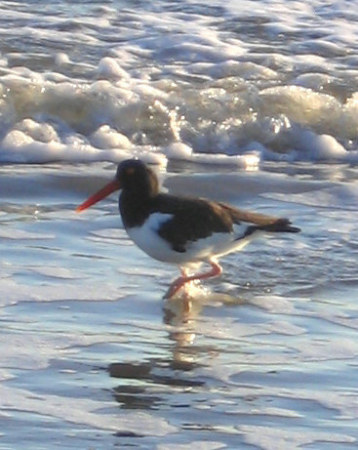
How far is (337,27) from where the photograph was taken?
12.1 m

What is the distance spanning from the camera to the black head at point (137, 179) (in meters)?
6.56

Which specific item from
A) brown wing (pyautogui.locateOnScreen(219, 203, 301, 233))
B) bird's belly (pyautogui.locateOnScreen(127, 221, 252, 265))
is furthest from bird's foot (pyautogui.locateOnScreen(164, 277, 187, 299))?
brown wing (pyautogui.locateOnScreen(219, 203, 301, 233))

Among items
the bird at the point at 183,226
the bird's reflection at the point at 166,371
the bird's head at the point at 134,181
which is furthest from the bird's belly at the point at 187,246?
the bird's reflection at the point at 166,371

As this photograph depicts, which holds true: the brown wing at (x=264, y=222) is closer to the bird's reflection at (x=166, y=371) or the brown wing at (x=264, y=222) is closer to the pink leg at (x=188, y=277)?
the pink leg at (x=188, y=277)

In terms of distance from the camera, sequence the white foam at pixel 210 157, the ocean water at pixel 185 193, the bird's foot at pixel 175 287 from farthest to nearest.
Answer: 1. the white foam at pixel 210 157
2. the bird's foot at pixel 175 287
3. the ocean water at pixel 185 193

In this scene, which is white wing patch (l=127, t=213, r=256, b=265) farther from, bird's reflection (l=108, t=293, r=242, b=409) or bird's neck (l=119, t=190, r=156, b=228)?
bird's reflection (l=108, t=293, r=242, b=409)

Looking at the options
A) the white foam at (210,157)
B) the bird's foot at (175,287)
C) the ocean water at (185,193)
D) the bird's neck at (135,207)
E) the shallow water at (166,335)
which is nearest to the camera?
the shallow water at (166,335)

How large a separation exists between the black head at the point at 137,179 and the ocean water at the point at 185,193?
372mm

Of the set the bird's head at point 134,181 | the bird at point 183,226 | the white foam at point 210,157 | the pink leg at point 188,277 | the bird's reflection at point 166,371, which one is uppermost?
the bird's head at point 134,181

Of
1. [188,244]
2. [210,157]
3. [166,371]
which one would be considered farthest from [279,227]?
[210,157]

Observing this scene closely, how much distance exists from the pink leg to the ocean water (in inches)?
2.3

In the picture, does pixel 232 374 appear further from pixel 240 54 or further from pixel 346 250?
pixel 240 54

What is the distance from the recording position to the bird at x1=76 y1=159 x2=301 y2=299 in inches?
250

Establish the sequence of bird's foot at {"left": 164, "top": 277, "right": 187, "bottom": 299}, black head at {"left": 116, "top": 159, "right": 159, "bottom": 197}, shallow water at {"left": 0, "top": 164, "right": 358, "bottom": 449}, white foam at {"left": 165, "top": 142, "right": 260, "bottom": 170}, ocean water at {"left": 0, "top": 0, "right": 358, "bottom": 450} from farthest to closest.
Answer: white foam at {"left": 165, "top": 142, "right": 260, "bottom": 170} < black head at {"left": 116, "top": 159, "right": 159, "bottom": 197} < bird's foot at {"left": 164, "top": 277, "right": 187, "bottom": 299} < ocean water at {"left": 0, "top": 0, "right": 358, "bottom": 450} < shallow water at {"left": 0, "top": 164, "right": 358, "bottom": 449}
